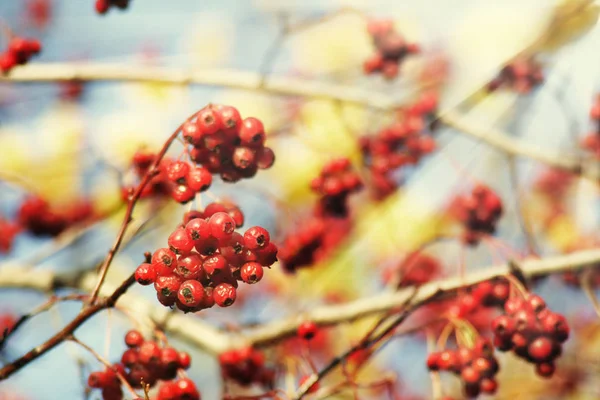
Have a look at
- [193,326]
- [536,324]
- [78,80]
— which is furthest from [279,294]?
[536,324]

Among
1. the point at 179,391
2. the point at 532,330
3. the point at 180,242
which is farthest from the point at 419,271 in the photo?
the point at 180,242

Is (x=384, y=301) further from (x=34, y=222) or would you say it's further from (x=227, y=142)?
(x=34, y=222)

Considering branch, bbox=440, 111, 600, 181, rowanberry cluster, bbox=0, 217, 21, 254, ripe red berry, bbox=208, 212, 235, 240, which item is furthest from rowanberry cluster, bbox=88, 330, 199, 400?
rowanberry cluster, bbox=0, 217, 21, 254

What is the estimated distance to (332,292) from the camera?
6582 millimetres

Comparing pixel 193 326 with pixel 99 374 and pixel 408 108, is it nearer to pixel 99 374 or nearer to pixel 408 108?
pixel 99 374

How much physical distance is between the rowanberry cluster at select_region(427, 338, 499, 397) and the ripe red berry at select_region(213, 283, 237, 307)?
121 cm

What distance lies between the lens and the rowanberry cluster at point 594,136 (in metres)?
4.10

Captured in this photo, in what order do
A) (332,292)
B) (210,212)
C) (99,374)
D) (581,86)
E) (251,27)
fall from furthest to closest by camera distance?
(251,27) → (332,292) → (581,86) → (99,374) → (210,212)

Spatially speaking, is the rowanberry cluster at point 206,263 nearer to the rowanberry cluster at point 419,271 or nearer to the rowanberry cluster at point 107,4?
the rowanberry cluster at point 107,4

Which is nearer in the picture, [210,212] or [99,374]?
[210,212]

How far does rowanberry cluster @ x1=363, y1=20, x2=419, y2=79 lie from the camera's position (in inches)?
172

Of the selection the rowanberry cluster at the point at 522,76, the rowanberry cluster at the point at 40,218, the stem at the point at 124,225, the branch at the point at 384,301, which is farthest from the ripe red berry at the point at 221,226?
the rowanberry cluster at the point at 522,76

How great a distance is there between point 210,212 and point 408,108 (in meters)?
2.76

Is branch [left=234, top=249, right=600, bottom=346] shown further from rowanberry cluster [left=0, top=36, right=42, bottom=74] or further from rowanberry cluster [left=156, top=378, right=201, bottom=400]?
rowanberry cluster [left=0, top=36, right=42, bottom=74]
